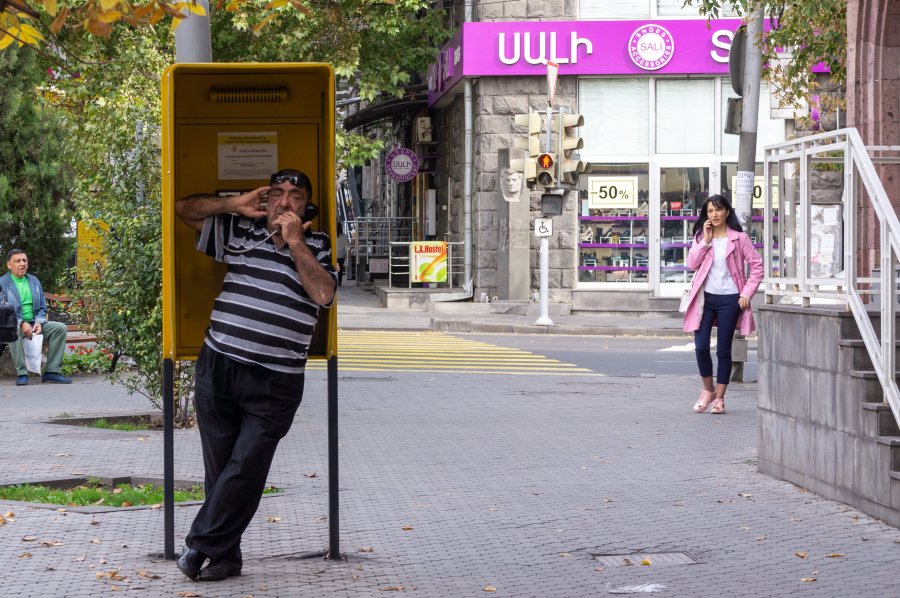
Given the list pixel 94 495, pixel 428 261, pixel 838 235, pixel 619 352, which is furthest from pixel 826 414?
pixel 428 261

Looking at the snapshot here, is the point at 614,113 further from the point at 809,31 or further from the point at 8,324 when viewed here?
the point at 8,324

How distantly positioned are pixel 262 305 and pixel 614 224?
23354 millimetres

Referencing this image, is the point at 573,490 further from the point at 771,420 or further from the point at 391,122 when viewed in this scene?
the point at 391,122

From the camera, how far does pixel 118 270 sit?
11375 millimetres

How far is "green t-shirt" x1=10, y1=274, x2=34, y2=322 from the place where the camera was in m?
16.5

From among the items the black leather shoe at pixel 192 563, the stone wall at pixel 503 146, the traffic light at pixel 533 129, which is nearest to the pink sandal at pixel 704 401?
the black leather shoe at pixel 192 563

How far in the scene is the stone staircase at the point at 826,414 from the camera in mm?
7449

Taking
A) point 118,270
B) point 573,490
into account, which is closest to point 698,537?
point 573,490

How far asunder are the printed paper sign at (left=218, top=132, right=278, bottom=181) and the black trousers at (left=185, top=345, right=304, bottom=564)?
1.16m

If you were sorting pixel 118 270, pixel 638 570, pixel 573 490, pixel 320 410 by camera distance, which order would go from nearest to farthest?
1. pixel 638 570
2. pixel 573 490
3. pixel 118 270
4. pixel 320 410

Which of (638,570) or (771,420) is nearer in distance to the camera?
(638,570)

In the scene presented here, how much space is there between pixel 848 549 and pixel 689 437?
4571 mm

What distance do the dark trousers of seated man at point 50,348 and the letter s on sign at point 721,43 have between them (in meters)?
16.1

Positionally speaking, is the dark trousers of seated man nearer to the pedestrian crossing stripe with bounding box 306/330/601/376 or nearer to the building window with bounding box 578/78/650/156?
the pedestrian crossing stripe with bounding box 306/330/601/376
